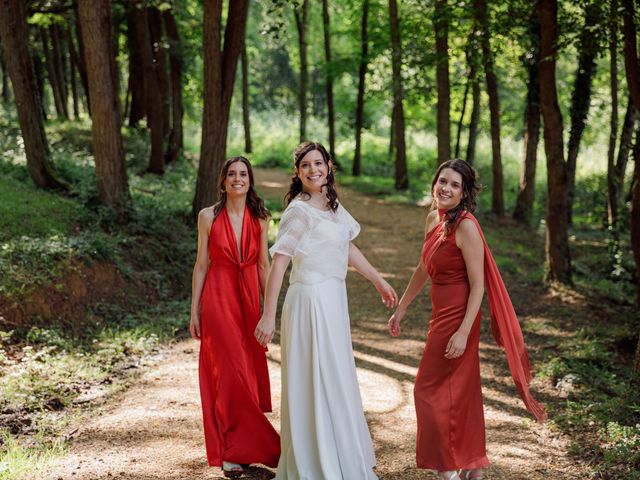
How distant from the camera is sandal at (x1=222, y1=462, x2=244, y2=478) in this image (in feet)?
18.0

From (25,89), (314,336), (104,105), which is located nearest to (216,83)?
(104,105)

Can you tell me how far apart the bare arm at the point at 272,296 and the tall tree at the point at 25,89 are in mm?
9534

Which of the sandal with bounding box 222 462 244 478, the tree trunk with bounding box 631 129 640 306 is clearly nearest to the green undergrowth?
the sandal with bounding box 222 462 244 478

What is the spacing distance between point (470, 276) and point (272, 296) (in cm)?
135

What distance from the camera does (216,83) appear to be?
1306 cm

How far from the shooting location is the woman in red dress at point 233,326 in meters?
5.54

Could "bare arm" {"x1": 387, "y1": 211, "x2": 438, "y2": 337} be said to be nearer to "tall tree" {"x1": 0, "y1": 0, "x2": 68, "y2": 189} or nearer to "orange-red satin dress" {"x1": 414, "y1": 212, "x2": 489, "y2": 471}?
"orange-red satin dress" {"x1": 414, "y1": 212, "x2": 489, "y2": 471}

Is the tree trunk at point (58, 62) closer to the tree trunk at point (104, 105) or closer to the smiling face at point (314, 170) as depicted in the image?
the tree trunk at point (104, 105)

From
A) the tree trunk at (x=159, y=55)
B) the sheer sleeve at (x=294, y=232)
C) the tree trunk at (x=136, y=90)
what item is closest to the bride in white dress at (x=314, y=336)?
the sheer sleeve at (x=294, y=232)

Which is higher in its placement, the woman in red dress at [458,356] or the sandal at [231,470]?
the woman in red dress at [458,356]

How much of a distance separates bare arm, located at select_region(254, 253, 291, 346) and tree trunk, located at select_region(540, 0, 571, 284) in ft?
27.7

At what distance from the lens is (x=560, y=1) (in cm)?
1462

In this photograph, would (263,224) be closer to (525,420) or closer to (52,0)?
(525,420)

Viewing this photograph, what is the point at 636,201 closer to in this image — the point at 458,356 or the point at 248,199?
the point at 458,356
